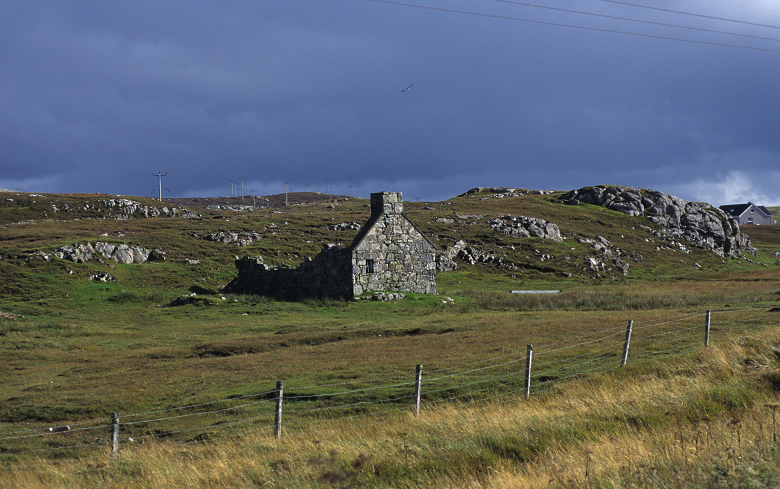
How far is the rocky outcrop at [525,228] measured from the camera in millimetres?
83125

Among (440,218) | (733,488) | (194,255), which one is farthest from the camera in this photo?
(440,218)

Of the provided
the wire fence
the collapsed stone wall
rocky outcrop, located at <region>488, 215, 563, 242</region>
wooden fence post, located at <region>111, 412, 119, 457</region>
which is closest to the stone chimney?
the collapsed stone wall

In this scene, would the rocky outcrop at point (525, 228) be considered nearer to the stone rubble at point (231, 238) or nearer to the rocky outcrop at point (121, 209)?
the stone rubble at point (231, 238)

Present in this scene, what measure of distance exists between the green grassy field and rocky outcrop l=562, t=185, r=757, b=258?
193 ft

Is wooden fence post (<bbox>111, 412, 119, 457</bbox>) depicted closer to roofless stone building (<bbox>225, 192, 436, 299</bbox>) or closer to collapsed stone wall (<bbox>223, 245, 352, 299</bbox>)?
roofless stone building (<bbox>225, 192, 436, 299</bbox>)

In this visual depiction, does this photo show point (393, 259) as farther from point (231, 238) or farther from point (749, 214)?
point (749, 214)

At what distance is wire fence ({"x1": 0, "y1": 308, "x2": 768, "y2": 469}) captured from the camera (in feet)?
39.5

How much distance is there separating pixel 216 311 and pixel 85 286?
13.3m

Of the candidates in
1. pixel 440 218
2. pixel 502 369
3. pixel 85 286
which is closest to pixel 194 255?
pixel 85 286

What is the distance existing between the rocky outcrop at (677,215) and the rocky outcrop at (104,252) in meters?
77.4

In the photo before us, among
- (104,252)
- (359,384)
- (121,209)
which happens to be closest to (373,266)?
(359,384)

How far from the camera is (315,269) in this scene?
4325 centimetres

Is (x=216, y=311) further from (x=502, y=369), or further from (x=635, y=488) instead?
(x=635, y=488)

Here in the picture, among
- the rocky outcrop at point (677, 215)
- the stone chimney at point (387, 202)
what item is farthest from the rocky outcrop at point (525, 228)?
the stone chimney at point (387, 202)
